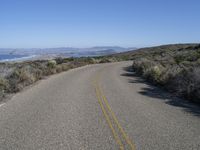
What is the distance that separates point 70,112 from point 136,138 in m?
3.26

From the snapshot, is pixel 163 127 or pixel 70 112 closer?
pixel 163 127

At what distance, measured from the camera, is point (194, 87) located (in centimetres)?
1189

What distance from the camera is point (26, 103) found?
10.1 m

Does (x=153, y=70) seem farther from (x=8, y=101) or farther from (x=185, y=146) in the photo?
(x=185, y=146)

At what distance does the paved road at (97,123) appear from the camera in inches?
227

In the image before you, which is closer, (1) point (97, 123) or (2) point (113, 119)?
(1) point (97, 123)

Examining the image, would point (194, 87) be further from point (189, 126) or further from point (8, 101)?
point (8, 101)

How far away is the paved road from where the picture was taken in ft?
19.0

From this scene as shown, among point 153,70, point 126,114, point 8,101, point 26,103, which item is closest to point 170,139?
point 126,114

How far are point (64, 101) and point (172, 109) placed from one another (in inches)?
186

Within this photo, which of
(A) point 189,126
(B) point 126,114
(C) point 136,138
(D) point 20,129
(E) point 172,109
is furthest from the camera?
(E) point 172,109

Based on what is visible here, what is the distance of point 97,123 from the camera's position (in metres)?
7.35

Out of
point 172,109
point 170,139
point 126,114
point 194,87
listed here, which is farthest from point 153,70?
point 170,139

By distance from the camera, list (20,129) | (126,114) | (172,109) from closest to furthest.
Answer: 1. (20,129)
2. (126,114)
3. (172,109)
